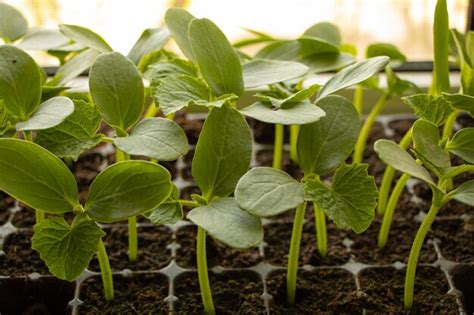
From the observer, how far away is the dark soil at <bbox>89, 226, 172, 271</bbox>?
845mm

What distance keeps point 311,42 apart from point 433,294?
0.29m

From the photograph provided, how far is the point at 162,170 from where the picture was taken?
0.62 meters

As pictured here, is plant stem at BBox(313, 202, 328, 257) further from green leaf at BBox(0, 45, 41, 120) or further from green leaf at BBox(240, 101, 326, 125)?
green leaf at BBox(0, 45, 41, 120)

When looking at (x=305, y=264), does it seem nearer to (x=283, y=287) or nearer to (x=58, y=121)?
(x=283, y=287)

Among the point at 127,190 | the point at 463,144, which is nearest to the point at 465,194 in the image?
the point at 463,144

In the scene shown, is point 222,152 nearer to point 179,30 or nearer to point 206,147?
point 206,147

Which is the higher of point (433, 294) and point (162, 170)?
point (162, 170)

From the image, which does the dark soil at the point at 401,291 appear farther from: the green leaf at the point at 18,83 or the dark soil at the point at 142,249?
the green leaf at the point at 18,83

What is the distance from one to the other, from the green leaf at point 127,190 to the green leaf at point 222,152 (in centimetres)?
5

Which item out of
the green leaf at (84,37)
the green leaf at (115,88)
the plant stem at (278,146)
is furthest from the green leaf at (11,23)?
the plant stem at (278,146)

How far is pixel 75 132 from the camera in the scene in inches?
26.7

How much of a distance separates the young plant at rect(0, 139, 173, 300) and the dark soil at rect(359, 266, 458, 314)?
0.27 m

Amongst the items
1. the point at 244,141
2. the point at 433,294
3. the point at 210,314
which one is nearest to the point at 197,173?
the point at 244,141

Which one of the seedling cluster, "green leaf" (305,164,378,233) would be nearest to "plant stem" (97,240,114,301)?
the seedling cluster
